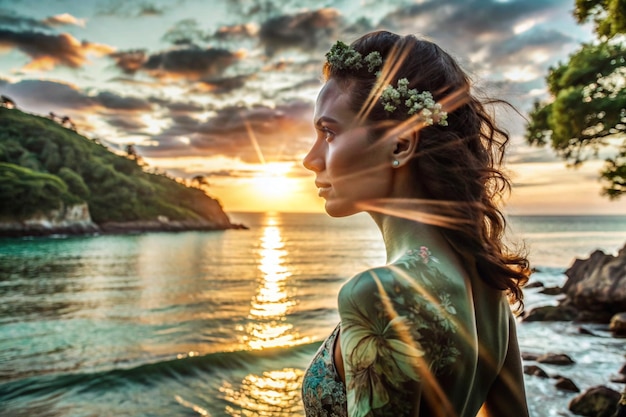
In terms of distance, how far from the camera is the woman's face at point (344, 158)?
4.13 feet

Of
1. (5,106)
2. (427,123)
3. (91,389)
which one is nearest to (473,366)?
(427,123)

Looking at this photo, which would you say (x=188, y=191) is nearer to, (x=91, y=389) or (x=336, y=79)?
(x=91, y=389)

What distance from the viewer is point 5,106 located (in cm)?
10506

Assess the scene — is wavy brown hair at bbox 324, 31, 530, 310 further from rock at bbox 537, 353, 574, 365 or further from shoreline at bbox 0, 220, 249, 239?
shoreline at bbox 0, 220, 249, 239

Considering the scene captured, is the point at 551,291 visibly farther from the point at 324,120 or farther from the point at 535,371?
the point at 324,120

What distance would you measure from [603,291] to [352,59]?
17.5m

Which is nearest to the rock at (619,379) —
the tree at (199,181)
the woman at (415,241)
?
the woman at (415,241)

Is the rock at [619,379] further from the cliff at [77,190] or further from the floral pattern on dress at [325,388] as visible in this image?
the cliff at [77,190]

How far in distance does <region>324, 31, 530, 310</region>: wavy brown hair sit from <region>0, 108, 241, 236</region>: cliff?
3275 inches

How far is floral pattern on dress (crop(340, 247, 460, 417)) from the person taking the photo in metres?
0.95

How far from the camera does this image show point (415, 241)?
3.76ft

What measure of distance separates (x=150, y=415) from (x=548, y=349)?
10065mm

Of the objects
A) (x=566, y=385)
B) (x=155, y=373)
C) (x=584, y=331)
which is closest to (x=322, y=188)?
(x=566, y=385)

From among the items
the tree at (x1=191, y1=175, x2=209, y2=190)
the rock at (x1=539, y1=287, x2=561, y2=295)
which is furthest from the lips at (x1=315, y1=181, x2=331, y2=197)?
the tree at (x1=191, y1=175, x2=209, y2=190)
